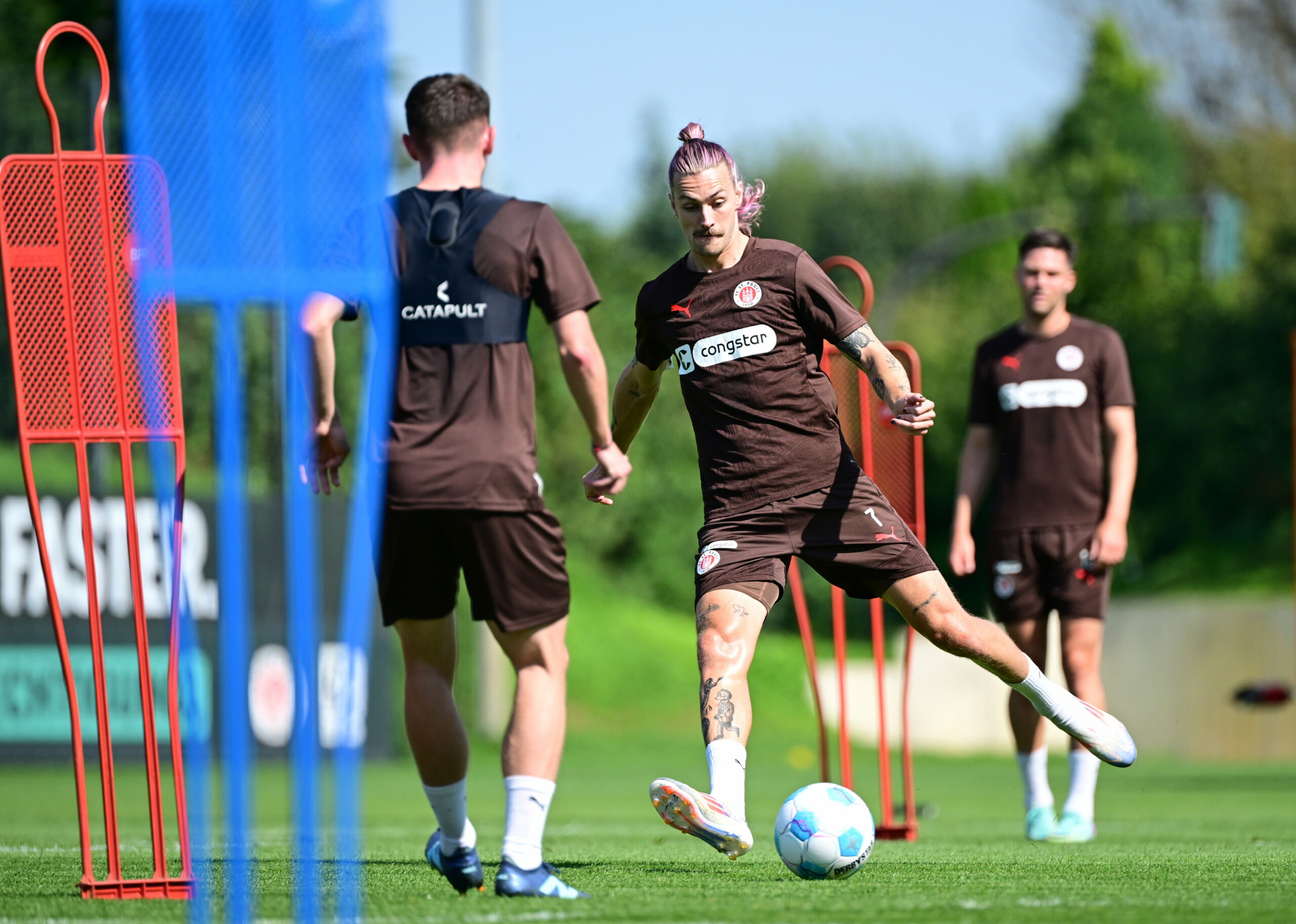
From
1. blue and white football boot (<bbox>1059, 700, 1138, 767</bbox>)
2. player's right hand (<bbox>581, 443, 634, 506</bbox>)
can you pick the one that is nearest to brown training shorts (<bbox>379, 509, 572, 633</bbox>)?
player's right hand (<bbox>581, 443, 634, 506</bbox>)

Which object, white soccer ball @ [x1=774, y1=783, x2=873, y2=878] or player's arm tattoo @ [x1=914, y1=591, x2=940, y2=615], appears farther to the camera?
player's arm tattoo @ [x1=914, y1=591, x2=940, y2=615]

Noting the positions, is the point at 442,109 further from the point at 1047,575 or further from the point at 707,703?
the point at 1047,575

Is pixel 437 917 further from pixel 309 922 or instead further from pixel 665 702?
pixel 665 702

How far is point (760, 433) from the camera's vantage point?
5402mm

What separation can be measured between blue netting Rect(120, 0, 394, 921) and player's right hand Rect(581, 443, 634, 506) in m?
0.96

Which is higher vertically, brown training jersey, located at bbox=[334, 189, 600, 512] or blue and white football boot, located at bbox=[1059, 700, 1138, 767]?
brown training jersey, located at bbox=[334, 189, 600, 512]

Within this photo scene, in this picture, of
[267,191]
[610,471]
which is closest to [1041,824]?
[610,471]

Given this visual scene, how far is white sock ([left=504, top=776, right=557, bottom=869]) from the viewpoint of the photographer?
4.74 m

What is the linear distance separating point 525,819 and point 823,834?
3.33 feet

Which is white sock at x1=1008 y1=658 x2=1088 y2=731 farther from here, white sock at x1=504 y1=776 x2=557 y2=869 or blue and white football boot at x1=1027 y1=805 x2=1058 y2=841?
white sock at x1=504 y1=776 x2=557 y2=869

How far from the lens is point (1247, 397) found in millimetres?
26672

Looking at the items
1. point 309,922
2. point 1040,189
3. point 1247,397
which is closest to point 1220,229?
point 1247,397

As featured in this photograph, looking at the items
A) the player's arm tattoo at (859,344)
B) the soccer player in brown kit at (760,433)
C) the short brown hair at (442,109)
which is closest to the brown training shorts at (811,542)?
the soccer player in brown kit at (760,433)

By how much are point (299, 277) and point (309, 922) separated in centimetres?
133
